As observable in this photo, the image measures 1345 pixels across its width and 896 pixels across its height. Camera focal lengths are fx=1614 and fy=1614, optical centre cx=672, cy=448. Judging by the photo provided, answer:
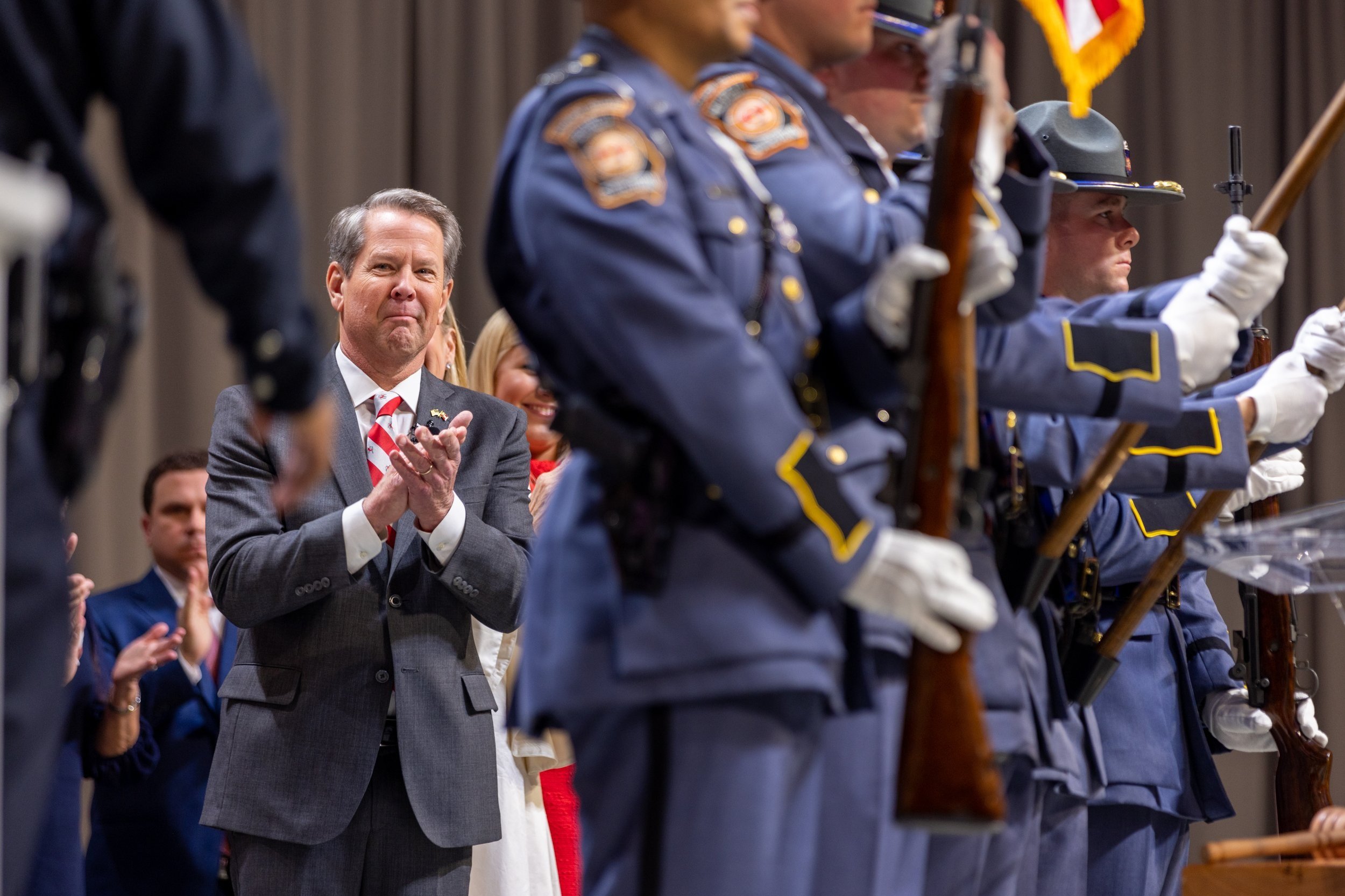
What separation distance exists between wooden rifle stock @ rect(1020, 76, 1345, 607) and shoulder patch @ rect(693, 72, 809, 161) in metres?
0.66

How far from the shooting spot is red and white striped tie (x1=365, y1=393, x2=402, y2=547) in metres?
2.72

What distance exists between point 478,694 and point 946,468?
1.22 meters

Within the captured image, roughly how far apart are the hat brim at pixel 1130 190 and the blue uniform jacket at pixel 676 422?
1.48m

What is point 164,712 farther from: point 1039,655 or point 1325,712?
point 1325,712

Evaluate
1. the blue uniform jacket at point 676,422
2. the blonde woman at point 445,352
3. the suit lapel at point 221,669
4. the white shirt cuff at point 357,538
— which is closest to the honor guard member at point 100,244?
the blue uniform jacket at point 676,422

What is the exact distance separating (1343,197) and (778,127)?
4229 millimetres

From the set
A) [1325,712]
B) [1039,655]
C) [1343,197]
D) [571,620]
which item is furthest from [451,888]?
[1343,197]

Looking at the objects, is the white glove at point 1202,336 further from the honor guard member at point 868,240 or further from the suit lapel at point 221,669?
the suit lapel at point 221,669

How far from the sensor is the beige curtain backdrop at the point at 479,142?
432 cm

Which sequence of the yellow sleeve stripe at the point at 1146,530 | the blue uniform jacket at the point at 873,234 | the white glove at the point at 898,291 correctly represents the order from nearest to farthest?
the white glove at the point at 898,291 < the blue uniform jacket at the point at 873,234 < the yellow sleeve stripe at the point at 1146,530

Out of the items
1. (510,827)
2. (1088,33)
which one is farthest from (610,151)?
(510,827)

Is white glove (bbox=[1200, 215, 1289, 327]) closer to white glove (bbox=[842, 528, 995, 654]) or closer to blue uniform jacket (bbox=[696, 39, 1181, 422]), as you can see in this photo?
blue uniform jacket (bbox=[696, 39, 1181, 422])

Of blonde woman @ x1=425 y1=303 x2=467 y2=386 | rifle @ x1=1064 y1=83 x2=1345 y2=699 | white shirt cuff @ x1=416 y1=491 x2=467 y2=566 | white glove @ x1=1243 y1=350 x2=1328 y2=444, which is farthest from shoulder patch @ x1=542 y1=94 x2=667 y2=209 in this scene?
blonde woman @ x1=425 y1=303 x2=467 y2=386

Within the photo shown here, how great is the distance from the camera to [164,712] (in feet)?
11.0
